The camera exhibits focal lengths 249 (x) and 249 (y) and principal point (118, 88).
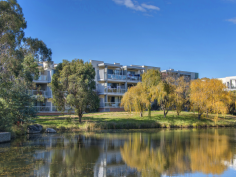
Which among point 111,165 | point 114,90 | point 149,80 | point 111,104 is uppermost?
point 149,80

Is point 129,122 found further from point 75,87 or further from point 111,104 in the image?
point 111,104

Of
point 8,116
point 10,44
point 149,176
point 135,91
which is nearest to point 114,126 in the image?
point 135,91

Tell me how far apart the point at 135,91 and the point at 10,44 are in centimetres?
1801

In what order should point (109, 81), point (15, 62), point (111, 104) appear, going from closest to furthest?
point (15, 62) < point (111, 104) < point (109, 81)

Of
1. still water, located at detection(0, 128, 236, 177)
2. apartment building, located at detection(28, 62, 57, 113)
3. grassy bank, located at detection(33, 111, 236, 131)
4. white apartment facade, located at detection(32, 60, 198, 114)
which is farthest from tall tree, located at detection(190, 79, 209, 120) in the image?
apartment building, located at detection(28, 62, 57, 113)

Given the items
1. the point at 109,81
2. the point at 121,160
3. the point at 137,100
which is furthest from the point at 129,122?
the point at 109,81

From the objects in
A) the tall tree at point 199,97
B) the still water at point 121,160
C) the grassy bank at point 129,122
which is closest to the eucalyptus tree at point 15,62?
the grassy bank at point 129,122

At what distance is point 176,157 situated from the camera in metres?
15.1

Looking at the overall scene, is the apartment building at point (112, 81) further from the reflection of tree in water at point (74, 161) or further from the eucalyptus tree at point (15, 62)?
the reflection of tree in water at point (74, 161)

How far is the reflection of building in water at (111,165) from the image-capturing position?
11.4m

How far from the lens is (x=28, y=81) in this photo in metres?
29.9

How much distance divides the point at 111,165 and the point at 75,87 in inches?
721

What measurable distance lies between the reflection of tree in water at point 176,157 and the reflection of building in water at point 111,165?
390mm

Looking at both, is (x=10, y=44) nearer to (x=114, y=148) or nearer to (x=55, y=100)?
(x=55, y=100)
